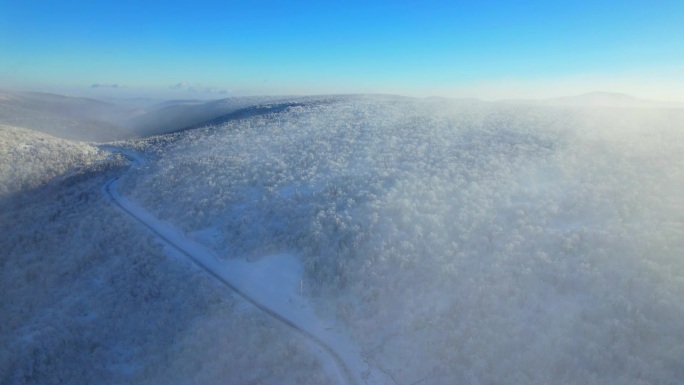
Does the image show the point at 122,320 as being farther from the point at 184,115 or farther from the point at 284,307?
the point at 184,115

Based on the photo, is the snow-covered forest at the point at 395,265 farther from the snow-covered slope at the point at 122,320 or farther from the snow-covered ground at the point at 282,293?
the snow-covered ground at the point at 282,293

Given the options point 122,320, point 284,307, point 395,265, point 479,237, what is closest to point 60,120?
point 122,320

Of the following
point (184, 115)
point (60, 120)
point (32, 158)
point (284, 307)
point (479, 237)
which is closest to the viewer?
point (284, 307)

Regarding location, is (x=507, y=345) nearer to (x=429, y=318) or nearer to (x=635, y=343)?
(x=429, y=318)

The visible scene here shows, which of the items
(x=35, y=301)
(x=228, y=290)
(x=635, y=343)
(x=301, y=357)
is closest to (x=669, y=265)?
(x=635, y=343)

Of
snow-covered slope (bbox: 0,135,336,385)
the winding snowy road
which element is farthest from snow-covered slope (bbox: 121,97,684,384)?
snow-covered slope (bbox: 0,135,336,385)

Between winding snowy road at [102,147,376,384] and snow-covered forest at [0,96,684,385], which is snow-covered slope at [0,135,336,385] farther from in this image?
winding snowy road at [102,147,376,384]
